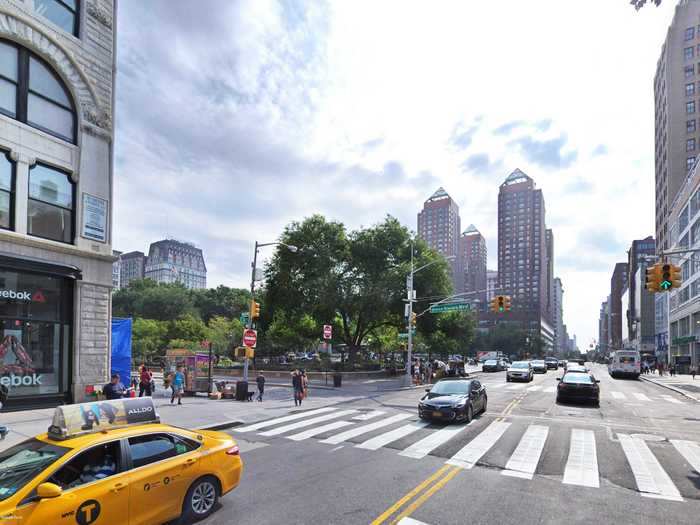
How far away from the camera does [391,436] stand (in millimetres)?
13383

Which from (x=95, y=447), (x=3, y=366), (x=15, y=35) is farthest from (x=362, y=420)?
(x=15, y=35)

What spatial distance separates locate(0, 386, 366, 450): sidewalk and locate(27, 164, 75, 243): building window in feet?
21.7

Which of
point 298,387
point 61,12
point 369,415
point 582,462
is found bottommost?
point 369,415

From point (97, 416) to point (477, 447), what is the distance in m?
8.85

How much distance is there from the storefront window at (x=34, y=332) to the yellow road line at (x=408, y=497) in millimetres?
15016

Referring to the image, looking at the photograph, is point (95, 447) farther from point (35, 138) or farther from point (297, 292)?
point (297, 292)

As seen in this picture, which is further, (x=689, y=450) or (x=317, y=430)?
(x=317, y=430)

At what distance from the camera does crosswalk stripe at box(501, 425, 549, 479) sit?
9.74 meters

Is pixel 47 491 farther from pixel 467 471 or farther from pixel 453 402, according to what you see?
pixel 453 402

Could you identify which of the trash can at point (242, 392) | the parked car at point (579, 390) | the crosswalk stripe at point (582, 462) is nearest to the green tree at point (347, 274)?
the trash can at point (242, 392)

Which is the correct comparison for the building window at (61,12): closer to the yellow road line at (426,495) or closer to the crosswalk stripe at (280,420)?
the crosswalk stripe at (280,420)

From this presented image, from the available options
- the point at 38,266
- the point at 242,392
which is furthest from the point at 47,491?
the point at 242,392

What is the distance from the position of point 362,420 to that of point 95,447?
37.6 ft

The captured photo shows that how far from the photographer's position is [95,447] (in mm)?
6164
